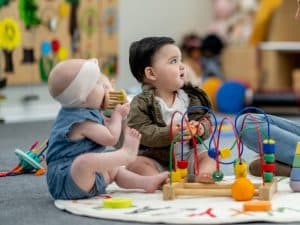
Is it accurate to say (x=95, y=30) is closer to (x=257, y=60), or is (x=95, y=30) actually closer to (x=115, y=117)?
(x=257, y=60)

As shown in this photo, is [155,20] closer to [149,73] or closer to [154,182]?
[149,73]

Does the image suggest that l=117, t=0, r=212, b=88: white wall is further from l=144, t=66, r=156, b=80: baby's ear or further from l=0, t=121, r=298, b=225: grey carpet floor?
l=144, t=66, r=156, b=80: baby's ear

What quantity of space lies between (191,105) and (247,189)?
1.16 ft

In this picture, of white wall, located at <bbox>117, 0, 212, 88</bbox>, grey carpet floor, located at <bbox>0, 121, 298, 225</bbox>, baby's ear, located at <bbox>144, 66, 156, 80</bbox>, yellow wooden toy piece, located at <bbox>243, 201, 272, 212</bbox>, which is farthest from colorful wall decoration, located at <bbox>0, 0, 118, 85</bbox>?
yellow wooden toy piece, located at <bbox>243, 201, 272, 212</bbox>

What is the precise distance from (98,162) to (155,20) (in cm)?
281

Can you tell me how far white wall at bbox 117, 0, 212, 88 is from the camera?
13.0 feet

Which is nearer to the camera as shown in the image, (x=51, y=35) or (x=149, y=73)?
(x=149, y=73)

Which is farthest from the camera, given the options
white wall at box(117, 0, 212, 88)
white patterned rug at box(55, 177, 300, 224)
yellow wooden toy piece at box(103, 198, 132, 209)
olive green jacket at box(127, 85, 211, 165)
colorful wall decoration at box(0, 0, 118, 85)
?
white wall at box(117, 0, 212, 88)

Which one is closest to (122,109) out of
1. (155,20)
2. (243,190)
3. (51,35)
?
(243,190)

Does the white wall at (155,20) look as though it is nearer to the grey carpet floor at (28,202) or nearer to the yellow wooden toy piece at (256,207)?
the grey carpet floor at (28,202)

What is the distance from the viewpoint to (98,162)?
1.42 meters

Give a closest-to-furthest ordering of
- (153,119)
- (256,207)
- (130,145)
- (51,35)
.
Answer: (256,207), (130,145), (153,119), (51,35)

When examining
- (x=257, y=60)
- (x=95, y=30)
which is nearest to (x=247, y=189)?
(x=95, y=30)

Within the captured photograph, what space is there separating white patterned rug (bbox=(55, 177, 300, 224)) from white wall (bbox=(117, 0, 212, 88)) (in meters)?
2.48
